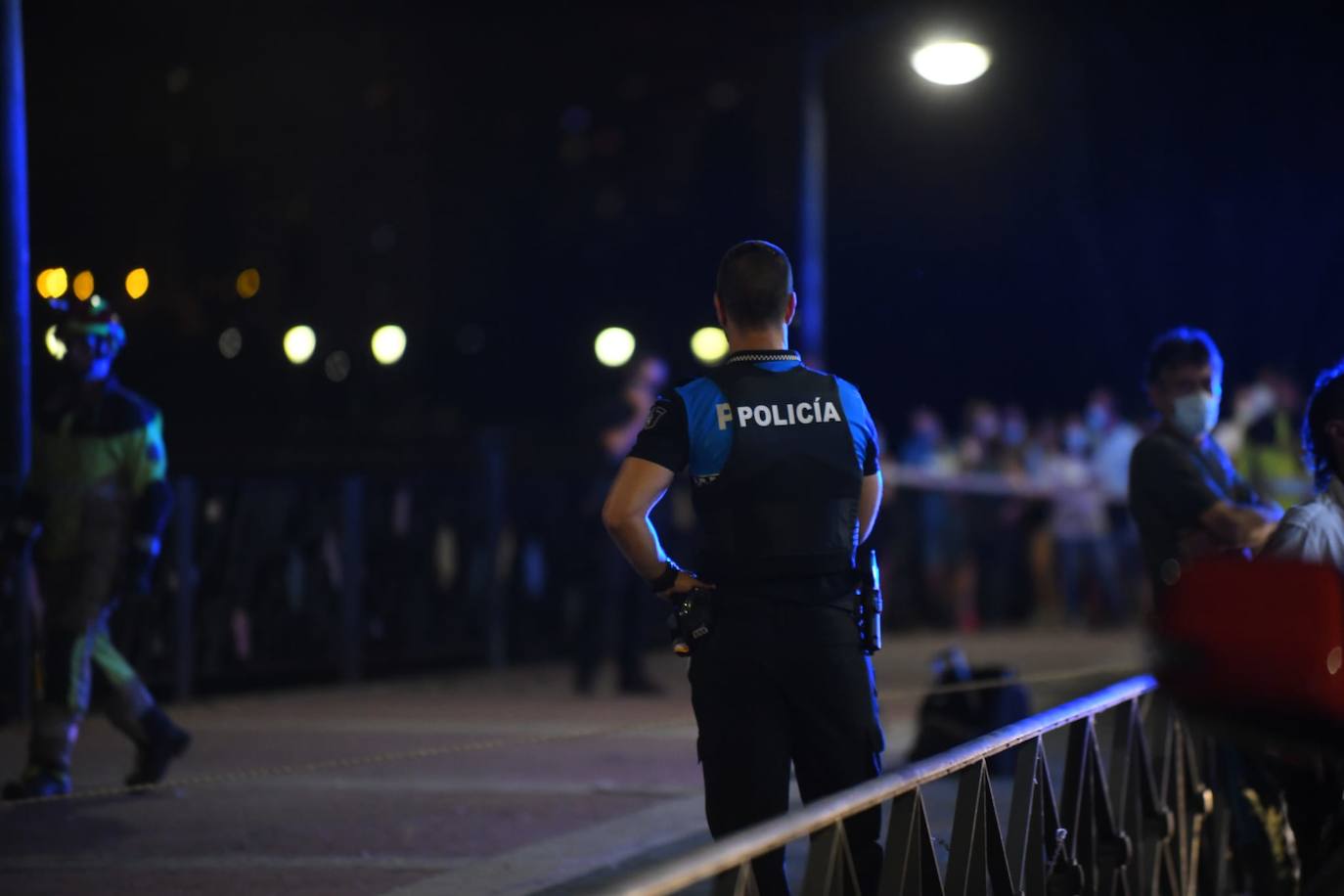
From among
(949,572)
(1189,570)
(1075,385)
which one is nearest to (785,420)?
(1189,570)

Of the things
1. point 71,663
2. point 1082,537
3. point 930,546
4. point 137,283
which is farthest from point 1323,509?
point 137,283

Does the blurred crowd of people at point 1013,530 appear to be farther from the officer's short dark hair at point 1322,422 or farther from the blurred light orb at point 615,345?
the officer's short dark hair at point 1322,422

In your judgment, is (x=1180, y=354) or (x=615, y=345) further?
(x=615, y=345)

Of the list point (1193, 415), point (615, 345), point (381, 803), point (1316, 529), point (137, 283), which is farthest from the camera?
Answer: point (615, 345)

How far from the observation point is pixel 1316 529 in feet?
12.5

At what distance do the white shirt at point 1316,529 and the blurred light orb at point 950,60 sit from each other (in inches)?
371

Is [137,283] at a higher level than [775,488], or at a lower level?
higher

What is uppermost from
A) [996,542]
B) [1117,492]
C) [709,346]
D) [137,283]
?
[137,283]

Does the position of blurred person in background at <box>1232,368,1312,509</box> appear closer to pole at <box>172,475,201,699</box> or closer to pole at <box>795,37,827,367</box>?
pole at <box>795,37,827,367</box>

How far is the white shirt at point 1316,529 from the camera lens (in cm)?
377

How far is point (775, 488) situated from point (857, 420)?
294 mm

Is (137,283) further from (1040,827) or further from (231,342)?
(1040,827)

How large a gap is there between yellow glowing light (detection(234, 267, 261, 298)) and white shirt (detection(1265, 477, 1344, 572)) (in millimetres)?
22168

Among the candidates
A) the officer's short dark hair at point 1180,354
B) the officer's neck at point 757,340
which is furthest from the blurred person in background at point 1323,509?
the officer's short dark hair at point 1180,354
